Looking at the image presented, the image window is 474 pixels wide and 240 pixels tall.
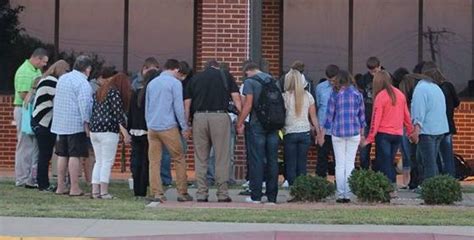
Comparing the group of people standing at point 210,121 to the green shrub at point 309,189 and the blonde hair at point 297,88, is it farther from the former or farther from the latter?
the green shrub at point 309,189

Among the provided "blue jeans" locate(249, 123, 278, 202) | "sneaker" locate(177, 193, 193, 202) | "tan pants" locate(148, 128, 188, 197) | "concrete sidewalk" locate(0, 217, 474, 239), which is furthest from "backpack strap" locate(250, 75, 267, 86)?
"concrete sidewalk" locate(0, 217, 474, 239)

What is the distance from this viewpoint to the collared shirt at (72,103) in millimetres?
11625

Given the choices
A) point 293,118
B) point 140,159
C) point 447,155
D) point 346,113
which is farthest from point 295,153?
point 447,155

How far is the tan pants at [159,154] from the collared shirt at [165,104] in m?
0.11

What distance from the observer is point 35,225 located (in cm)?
950

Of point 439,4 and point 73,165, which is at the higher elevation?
point 439,4

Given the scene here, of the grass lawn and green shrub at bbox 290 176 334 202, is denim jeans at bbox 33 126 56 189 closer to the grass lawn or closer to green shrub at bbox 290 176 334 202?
the grass lawn

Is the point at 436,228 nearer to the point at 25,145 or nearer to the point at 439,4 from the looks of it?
the point at 25,145

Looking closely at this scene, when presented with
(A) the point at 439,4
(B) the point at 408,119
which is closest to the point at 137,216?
(B) the point at 408,119

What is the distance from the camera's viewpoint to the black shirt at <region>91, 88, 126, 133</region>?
11461mm

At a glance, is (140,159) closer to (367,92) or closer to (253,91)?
(253,91)

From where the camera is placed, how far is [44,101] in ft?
39.8

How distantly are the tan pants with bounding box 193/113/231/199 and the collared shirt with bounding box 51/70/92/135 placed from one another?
1.48 meters

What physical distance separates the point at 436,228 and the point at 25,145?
612 cm
